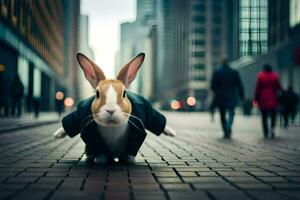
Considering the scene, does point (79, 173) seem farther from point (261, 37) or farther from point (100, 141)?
point (261, 37)

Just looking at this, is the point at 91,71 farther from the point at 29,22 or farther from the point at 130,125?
the point at 29,22

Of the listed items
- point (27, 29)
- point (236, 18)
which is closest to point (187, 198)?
point (27, 29)

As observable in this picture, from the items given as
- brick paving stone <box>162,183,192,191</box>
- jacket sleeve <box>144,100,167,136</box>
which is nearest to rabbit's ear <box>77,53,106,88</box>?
jacket sleeve <box>144,100,167,136</box>

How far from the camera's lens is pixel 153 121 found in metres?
6.32

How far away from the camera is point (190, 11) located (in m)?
110

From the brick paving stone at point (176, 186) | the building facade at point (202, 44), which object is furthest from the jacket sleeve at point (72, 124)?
the building facade at point (202, 44)

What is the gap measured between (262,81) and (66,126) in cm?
772

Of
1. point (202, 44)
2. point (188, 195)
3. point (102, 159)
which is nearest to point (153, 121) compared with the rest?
point (102, 159)

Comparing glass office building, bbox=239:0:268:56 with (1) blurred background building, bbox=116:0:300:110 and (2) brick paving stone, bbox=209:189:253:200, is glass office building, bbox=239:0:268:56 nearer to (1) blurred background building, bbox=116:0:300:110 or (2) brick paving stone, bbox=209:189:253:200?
(1) blurred background building, bbox=116:0:300:110

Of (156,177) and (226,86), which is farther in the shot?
(226,86)

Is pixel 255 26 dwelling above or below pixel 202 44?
below

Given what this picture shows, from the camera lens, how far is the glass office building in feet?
245

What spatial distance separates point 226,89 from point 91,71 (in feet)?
22.8

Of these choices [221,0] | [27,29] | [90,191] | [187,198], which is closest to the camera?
[187,198]
